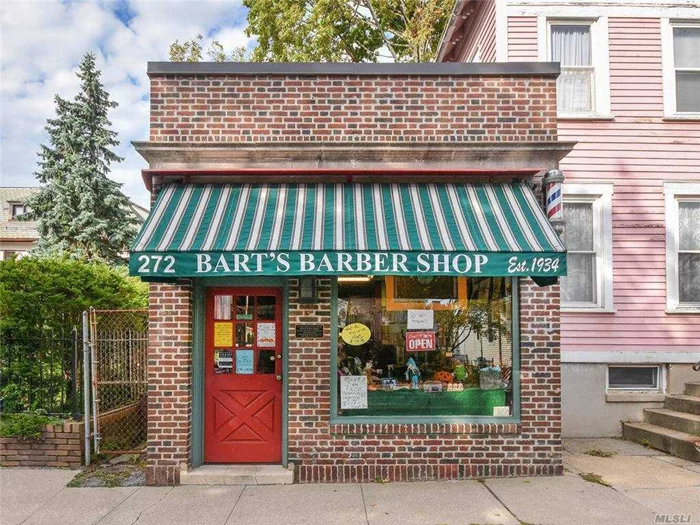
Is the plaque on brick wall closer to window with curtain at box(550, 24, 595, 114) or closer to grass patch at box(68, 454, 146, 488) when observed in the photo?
grass patch at box(68, 454, 146, 488)

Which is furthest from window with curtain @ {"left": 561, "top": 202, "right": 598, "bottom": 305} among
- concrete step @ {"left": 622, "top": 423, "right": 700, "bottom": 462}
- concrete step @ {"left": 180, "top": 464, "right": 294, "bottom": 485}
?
concrete step @ {"left": 180, "top": 464, "right": 294, "bottom": 485}

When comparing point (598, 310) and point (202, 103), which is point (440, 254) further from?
point (598, 310)

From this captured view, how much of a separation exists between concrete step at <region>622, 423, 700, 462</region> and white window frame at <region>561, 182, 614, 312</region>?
2029 millimetres

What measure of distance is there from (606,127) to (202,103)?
7150 mm

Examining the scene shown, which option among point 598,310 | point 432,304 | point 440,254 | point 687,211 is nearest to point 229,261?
point 440,254

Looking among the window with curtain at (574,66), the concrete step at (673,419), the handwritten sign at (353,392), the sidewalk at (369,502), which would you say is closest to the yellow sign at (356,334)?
the handwritten sign at (353,392)

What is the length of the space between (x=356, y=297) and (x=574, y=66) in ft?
21.4

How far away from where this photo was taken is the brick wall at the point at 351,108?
6.70 meters

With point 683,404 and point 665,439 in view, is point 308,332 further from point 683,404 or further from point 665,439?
point 683,404

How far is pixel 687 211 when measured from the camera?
9.19 m

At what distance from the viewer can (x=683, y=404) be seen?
8234mm

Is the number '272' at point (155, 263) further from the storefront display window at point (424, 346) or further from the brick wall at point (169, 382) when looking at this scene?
the storefront display window at point (424, 346)

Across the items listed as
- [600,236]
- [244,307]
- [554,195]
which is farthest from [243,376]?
[600,236]

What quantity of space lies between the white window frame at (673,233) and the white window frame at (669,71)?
1.29 metres
